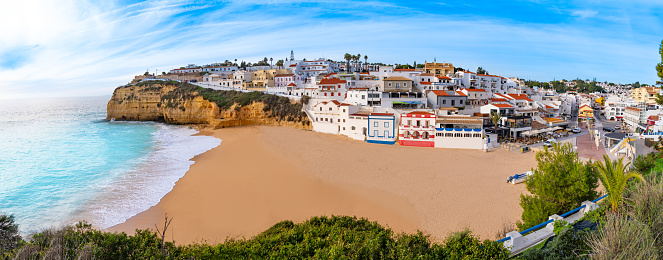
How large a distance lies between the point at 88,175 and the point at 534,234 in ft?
87.9

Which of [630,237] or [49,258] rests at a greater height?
[630,237]

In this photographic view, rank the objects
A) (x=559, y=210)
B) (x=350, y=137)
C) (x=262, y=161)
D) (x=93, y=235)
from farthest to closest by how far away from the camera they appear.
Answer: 1. (x=350, y=137)
2. (x=262, y=161)
3. (x=559, y=210)
4. (x=93, y=235)

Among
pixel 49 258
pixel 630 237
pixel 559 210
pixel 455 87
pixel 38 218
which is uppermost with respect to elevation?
pixel 455 87

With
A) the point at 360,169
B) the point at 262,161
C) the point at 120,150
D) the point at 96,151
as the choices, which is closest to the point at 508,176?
the point at 360,169

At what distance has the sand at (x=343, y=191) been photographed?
14.0m

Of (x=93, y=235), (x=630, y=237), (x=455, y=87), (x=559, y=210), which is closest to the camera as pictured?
(x=630, y=237)

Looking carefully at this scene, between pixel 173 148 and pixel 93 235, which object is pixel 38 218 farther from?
pixel 173 148

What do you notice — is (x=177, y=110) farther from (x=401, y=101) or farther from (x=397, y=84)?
(x=401, y=101)

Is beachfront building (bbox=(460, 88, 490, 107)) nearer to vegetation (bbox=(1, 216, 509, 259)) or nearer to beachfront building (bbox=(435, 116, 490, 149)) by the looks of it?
beachfront building (bbox=(435, 116, 490, 149))

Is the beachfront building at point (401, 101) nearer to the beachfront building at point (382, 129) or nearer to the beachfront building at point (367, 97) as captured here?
the beachfront building at point (367, 97)

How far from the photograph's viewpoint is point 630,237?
5379 mm

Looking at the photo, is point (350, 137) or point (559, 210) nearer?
point (559, 210)

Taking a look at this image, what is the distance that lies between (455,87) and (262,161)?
3461cm

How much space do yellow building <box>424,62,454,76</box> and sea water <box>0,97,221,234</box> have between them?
41819 millimetres
